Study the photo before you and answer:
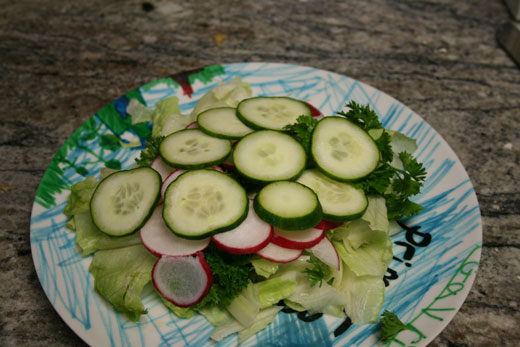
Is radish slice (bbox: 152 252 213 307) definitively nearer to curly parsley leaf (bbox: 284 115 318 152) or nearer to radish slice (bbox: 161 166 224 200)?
radish slice (bbox: 161 166 224 200)

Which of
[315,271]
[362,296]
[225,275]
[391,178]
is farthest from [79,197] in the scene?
[391,178]

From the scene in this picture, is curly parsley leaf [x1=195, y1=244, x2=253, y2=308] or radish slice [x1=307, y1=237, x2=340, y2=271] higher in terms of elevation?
radish slice [x1=307, y1=237, x2=340, y2=271]

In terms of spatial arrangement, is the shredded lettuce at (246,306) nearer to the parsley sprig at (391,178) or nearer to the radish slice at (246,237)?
the radish slice at (246,237)

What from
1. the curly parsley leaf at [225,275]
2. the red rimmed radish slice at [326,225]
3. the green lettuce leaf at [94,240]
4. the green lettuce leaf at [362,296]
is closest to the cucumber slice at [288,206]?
the red rimmed radish slice at [326,225]

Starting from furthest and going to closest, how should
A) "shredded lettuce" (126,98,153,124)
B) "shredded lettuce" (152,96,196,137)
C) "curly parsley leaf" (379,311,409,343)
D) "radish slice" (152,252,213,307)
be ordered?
"shredded lettuce" (126,98,153,124) → "shredded lettuce" (152,96,196,137) → "radish slice" (152,252,213,307) → "curly parsley leaf" (379,311,409,343)

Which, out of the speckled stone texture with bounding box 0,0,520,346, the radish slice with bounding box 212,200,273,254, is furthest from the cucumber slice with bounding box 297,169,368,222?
the speckled stone texture with bounding box 0,0,520,346

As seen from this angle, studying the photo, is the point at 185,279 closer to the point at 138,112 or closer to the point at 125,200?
the point at 125,200

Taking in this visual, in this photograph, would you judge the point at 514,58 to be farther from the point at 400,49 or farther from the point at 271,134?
the point at 271,134
